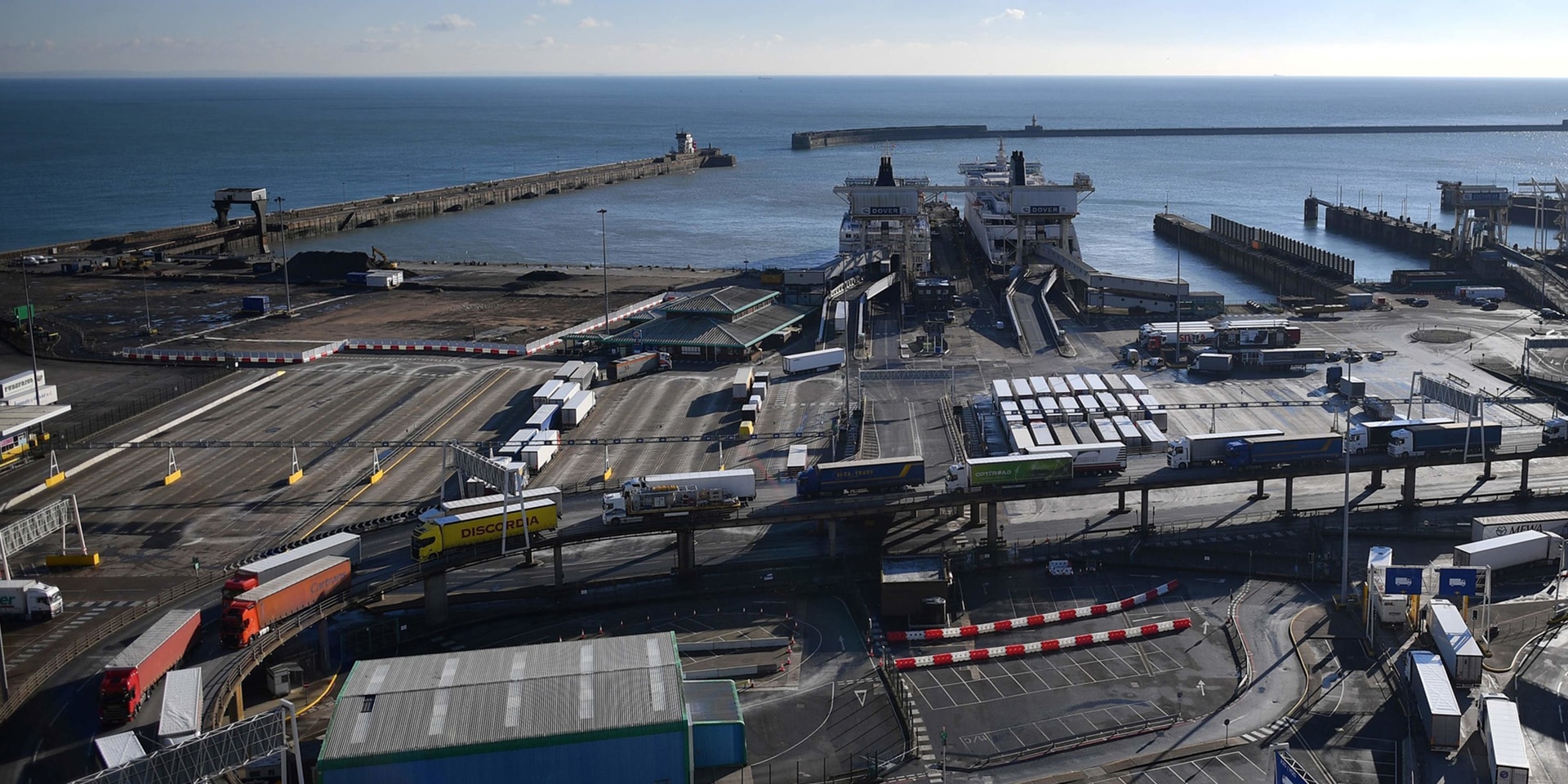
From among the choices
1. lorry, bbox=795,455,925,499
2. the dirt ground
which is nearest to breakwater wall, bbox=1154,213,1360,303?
the dirt ground

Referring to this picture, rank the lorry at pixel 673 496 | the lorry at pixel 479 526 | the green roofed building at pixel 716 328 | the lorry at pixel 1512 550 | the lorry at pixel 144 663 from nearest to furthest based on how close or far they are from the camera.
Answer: the lorry at pixel 144 663
the lorry at pixel 479 526
the lorry at pixel 1512 550
the lorry at pixel 673 496
the green roofed building at pixel 716 328

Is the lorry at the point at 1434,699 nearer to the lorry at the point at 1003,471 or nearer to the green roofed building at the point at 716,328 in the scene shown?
the lorry at the point at 1003,471

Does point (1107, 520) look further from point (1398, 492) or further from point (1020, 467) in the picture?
point (1398, 492)

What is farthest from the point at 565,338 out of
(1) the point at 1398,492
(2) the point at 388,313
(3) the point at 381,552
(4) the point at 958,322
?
Answer: (1) the point at 1398,492

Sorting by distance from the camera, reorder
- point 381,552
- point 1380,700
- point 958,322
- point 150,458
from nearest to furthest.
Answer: point 1380,700 → point 381,552 → point 150,458 → point 958,322

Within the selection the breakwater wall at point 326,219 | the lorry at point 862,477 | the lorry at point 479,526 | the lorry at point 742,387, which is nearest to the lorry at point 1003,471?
the lorry at point 862,477

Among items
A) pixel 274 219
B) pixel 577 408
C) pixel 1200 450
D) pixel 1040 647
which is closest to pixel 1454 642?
pixel 1040 647
